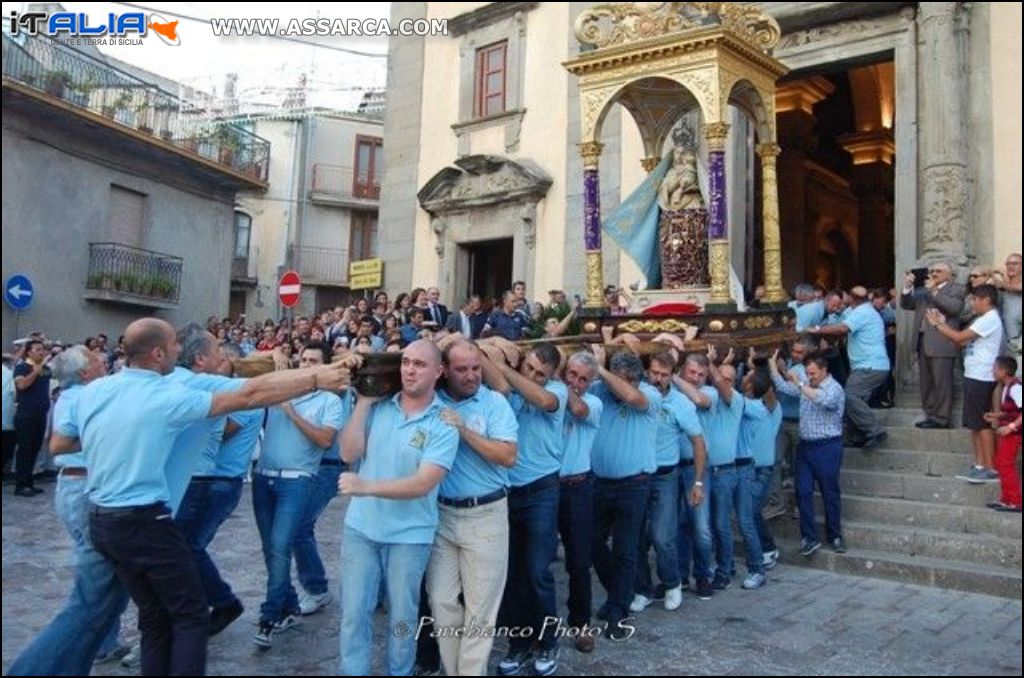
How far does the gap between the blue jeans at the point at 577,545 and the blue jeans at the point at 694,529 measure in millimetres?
1388

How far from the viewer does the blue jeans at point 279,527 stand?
196 inches

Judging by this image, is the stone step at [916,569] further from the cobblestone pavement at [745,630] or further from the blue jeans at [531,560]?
the blue jeans at [531,560]

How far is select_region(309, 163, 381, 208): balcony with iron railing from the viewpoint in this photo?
94.5ft

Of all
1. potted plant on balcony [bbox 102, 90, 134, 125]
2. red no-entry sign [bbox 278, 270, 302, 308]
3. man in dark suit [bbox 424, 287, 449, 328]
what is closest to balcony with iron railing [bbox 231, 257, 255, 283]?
potted plant on balcony [bbox 102, 90, 134, 125]

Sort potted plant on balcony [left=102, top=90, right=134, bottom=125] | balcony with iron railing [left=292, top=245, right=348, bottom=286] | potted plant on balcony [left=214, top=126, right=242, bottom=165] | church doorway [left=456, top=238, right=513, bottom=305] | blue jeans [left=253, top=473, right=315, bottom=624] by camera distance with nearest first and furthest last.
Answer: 1. blue jeans [left=253, top=473, right=315, bottom=624]
2. church doorway [left=456, top=238, right=513, bottom=305]
3. potted plant on balcony [left=102, top=90, right=134, bottom=125]
4. potted plant on balcony [left=214, top=126, right=242, bottom=165]
5. balcony with iron railing [left=292, top=245, right=348, bottom=286]

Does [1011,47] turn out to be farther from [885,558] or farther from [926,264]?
[885,558]

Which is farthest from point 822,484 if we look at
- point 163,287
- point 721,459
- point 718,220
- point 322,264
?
point 322,264

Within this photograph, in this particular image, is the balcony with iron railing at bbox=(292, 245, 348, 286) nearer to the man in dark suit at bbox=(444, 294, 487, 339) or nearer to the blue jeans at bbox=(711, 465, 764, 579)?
the man in dark suit at bbox=(444, 294, 487, 339)

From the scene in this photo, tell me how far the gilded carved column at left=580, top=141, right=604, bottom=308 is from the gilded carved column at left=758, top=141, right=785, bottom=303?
1703mm

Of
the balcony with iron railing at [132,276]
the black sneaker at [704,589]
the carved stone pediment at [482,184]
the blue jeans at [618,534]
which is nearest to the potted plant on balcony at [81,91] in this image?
the balcony with iron railing at [132,276]

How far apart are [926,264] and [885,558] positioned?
4.28 meters

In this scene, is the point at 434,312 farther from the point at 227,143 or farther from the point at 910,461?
the point at 227,143

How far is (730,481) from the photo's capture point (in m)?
6.66

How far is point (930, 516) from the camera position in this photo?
23.4 ft
